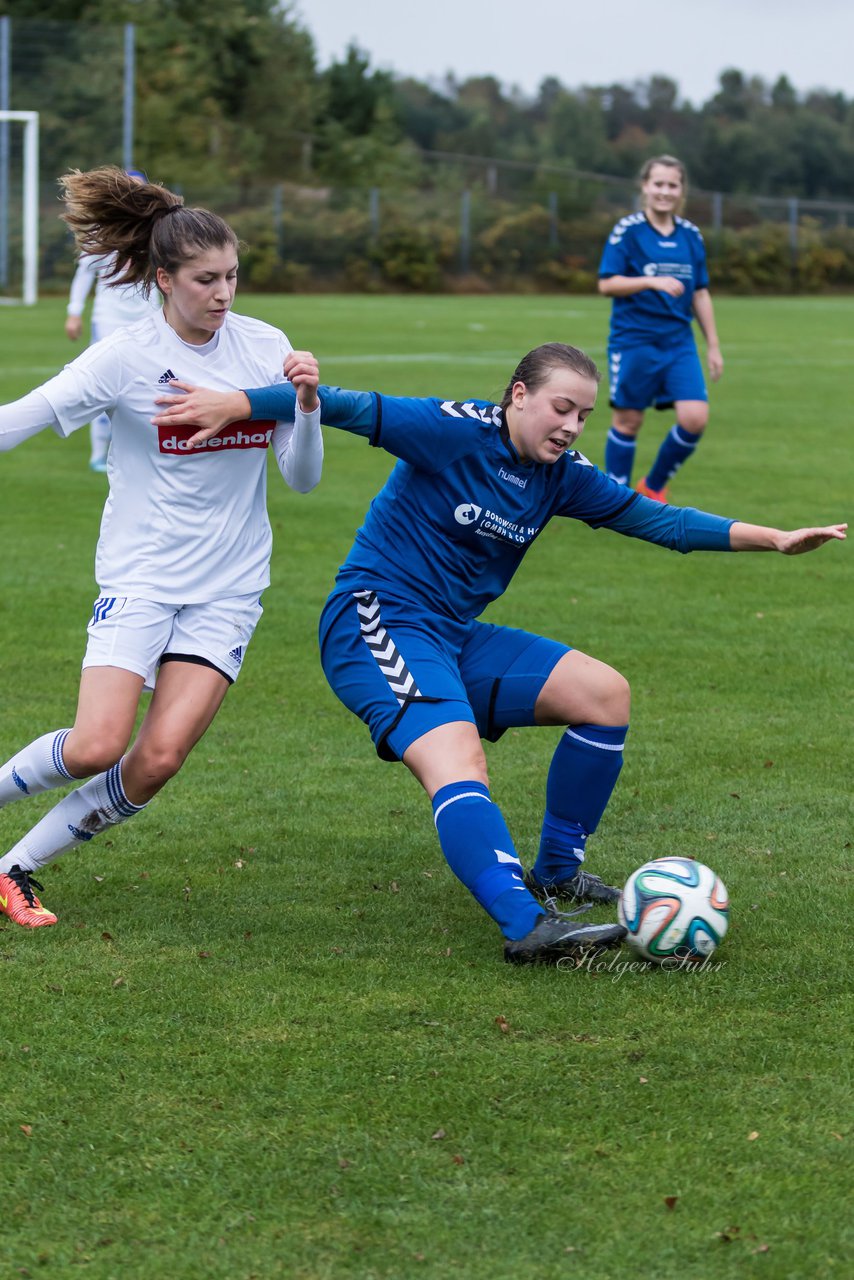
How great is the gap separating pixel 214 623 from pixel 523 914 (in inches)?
47.4

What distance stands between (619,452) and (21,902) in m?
7.85

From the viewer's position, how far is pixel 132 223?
4.69 metres

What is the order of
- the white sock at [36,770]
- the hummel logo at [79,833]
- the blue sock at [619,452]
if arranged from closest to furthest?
the white sock at [36,770] → the hummel logo at [79,833] → the blue sock at [619,452]

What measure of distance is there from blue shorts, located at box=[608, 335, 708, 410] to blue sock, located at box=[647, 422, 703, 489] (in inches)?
11.8

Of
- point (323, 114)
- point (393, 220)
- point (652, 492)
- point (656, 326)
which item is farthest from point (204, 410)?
point (323, 114)

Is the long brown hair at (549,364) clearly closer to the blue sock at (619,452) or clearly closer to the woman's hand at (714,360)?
the blue sock at (619,452)

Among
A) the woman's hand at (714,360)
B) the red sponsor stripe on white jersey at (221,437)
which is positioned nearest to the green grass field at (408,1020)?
the red sponsor stripe on white jersey at (221,437)

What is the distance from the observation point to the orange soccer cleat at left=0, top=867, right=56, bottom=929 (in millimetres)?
4605

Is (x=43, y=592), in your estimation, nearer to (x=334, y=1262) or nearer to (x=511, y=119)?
(x=334, y=1262)

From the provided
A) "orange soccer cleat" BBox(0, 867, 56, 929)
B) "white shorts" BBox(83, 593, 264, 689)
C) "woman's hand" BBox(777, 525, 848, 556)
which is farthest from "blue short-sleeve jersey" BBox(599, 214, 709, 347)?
"orange soccer cleat" BBox(0, 867, 56, 929)

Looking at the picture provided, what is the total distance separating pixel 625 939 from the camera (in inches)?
172

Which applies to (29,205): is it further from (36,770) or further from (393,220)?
(36,770)

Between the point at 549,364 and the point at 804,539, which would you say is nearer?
the point at 549,364

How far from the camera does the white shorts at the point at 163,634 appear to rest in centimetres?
455
